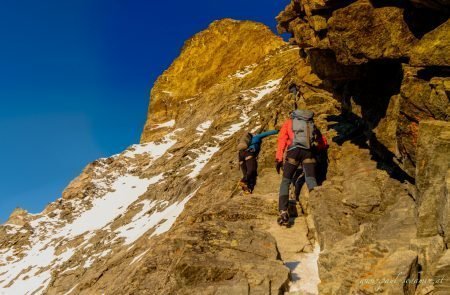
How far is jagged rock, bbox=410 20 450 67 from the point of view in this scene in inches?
320

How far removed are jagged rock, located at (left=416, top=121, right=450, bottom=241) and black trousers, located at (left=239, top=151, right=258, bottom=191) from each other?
831cm

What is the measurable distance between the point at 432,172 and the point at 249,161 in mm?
8846

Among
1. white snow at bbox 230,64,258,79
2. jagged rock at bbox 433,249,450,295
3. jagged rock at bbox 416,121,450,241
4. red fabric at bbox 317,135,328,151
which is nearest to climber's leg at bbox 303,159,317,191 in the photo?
red fabric at bbox 317,135,328,151

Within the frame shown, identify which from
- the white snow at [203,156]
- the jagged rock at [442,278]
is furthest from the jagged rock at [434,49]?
the white snow at [203,156]

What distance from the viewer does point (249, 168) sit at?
16.2 meters

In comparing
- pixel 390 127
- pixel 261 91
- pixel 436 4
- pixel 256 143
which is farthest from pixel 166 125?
pixel 436 4

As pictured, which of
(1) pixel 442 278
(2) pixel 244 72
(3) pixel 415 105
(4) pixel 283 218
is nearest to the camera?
(1) pixel 442 278

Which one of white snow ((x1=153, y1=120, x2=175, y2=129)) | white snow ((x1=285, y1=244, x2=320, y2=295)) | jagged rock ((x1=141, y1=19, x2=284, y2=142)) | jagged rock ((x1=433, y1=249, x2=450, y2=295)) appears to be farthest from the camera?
jagged rock ((x1=141, y1=19, x2=284, y2=142))

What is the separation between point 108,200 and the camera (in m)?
41.8

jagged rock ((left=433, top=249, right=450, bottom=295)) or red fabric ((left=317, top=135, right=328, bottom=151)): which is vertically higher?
red fabric ((left=317, top=135, right=328, bottom=151))

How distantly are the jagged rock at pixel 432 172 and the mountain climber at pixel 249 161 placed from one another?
8085mm

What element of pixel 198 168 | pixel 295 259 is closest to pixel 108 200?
pixel 198 168

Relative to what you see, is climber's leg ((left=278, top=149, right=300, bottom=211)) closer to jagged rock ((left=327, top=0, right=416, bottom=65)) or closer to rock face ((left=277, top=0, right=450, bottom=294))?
rock face ((left=277, top=0, right=450, bottom=294))

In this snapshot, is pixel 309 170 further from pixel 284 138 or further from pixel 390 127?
pixel 390 127
